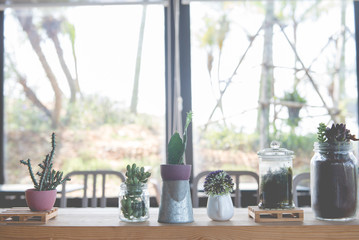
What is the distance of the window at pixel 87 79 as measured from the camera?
292 centimetres

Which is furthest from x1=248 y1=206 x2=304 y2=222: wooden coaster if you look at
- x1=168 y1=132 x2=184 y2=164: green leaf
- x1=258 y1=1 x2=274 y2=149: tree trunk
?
x1=258 y1=1 x2=274 y2=149: tree trunk

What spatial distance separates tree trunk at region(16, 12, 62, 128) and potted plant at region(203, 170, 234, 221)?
1.94 meters

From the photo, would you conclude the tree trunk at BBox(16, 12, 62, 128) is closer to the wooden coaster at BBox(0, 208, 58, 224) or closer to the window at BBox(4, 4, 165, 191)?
the window at BBox(4, 4, 165, 191)

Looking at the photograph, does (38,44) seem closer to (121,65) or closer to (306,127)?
(121,65)

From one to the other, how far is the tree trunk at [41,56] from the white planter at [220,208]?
1.96 m

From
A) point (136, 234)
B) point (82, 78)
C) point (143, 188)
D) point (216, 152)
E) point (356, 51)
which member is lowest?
point (136, 234)

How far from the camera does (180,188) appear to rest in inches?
46.5

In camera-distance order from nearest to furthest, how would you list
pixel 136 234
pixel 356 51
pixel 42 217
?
pixel 136 234, pixel 42 217, pixel 356 51

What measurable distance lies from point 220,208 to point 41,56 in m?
2.15

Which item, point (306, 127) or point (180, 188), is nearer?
point (180, 188)

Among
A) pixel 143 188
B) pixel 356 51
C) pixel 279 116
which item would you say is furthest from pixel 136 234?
pixel 356 51

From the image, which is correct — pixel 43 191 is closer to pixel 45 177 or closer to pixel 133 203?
pixel 45 177

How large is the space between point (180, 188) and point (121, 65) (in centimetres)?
188

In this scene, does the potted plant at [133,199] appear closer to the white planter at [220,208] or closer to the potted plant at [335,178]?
the white planter at [220,208]
